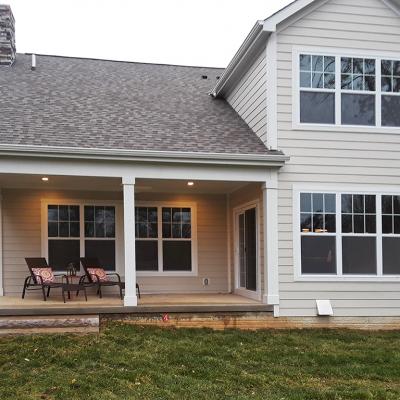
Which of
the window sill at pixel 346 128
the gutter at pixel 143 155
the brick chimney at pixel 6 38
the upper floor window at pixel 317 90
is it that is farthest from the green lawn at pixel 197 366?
the brick chimney at pixel 6 38

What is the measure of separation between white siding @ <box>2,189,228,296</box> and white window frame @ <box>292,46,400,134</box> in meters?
3.13

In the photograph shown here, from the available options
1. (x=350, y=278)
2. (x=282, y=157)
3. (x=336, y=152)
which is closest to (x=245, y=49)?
(x=282, y=157)

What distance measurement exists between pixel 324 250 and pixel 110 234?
4.52 meters

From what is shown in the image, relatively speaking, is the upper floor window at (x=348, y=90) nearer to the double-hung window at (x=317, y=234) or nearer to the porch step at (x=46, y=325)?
the double-hung window at (x=317, y=234)

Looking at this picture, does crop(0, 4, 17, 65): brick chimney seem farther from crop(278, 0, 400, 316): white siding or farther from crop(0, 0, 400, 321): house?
crop(278, 0, 400, 316): white siding

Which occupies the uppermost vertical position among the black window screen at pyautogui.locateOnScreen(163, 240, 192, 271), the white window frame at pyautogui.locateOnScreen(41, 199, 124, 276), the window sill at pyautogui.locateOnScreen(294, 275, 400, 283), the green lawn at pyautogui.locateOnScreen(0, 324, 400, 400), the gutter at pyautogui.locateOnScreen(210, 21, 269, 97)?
the gutter at pyautogui.locateOnScreen(210, 21, 269, 97)

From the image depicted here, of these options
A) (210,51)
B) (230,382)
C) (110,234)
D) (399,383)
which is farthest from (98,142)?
(210,51)

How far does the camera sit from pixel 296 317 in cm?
885

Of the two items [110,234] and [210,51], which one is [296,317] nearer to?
[110,234]

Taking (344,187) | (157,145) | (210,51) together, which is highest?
(210,51)

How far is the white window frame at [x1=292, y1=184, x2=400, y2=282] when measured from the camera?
897cm

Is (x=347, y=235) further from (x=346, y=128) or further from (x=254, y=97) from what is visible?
(x=254, y=97)

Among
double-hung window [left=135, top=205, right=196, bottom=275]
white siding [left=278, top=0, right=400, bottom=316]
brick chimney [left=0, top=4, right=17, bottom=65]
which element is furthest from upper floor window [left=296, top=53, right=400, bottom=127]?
brick chimney [left=0, top=4, right=17, bottom=65]

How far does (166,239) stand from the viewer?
11359mm
